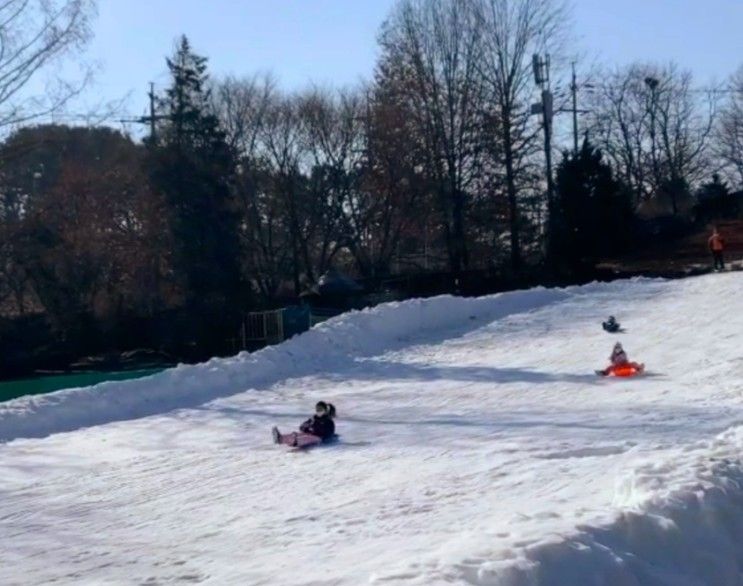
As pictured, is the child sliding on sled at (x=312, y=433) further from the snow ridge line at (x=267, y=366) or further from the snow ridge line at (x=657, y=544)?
the snow ridge line at (x=657, y=544)

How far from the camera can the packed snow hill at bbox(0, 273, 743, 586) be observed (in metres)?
7.57

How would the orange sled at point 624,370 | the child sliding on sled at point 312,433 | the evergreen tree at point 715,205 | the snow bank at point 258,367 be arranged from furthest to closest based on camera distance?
the evergreen tree at point 715,205 < the orange sled at point 624,370 < the snow bank at point 258,367 < the child sliding on sled at point 312,433

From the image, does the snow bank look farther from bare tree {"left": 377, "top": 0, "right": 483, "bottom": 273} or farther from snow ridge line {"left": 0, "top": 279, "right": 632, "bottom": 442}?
bare tree {"left": 377, "top": 0, "right": 483, "bottom": 273}

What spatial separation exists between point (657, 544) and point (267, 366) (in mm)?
13806

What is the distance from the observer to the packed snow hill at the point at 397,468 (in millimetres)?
7574

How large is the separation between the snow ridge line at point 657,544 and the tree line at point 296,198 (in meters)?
29.8

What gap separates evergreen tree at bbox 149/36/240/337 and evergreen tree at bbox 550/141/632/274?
14.4 m

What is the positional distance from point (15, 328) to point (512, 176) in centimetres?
2377

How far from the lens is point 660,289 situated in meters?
31.8

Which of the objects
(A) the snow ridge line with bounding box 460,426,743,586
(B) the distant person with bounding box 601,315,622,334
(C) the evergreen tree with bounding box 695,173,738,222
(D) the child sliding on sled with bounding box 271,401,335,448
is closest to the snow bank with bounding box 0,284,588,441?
(B) the distant person with bounding box 601,315,622,334

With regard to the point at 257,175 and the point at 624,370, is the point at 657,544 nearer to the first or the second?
the point at 624,370

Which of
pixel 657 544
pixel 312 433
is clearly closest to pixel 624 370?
pixel 312 433

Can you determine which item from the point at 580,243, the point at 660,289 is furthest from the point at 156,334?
the point at 580,243

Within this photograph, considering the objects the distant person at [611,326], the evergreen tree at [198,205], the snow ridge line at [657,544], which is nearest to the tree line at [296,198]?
the evergreen tree at [198,205]
